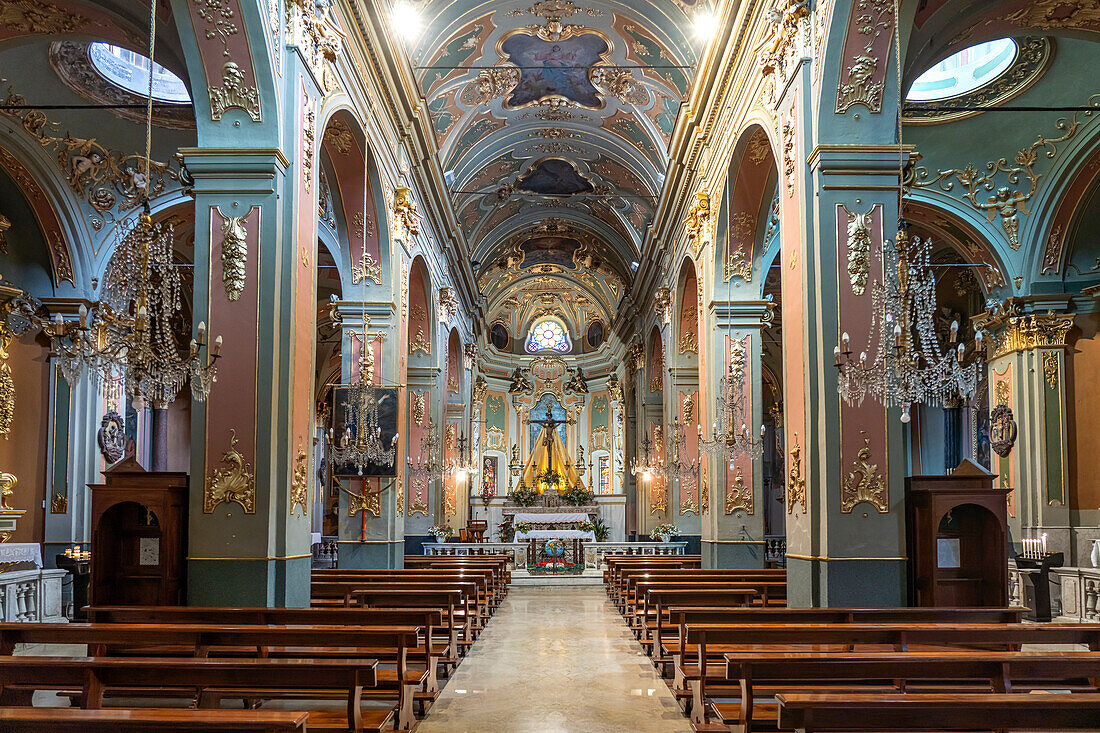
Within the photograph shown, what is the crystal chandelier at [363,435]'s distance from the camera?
46.5ft

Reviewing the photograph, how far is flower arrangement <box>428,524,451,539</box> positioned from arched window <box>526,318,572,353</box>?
653 inches

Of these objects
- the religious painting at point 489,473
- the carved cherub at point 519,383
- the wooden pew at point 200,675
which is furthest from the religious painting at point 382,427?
the carved cherub at point 519,383

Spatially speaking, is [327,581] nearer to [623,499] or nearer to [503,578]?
[503,578]

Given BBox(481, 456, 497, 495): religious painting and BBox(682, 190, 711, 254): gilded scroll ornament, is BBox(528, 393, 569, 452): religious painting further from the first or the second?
BBox(682, 190, 711, 254): gilded scroll ornament

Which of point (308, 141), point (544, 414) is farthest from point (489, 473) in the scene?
point (308, 141)

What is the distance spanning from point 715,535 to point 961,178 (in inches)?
270

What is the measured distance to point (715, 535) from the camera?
15336mm

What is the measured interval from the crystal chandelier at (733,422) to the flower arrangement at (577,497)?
1628cm

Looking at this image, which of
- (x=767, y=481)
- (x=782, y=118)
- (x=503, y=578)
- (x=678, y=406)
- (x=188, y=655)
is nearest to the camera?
(x=188, y=655)

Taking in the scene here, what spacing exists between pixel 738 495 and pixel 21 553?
1049 centimetres

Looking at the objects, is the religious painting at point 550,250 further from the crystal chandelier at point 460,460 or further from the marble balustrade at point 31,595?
the marble balustrade at point 31,595

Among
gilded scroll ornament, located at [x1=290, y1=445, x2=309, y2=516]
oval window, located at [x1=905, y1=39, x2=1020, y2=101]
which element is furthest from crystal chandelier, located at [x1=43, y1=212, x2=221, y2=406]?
oval window, located at [x1=905, y1=39, x2=1020, y2=101]

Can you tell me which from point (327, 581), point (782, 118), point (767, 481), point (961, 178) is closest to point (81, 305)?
point (327, 581)

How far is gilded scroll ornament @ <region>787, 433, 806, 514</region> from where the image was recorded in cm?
969
